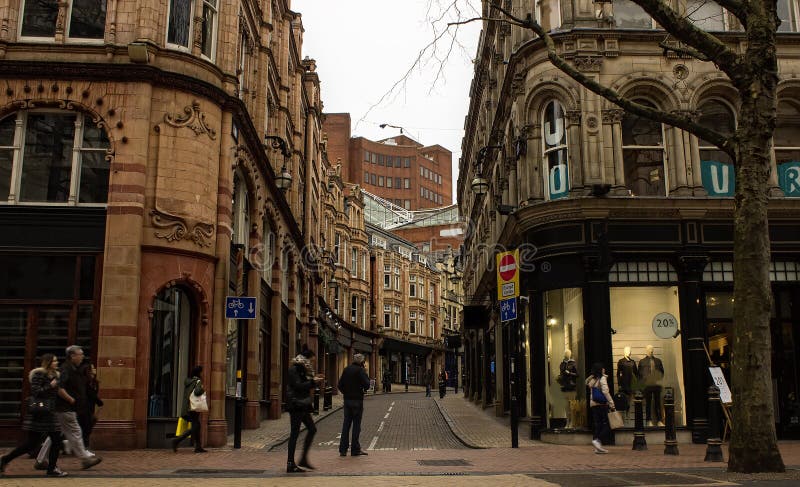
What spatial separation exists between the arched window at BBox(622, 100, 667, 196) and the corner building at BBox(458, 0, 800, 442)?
0.11 feet

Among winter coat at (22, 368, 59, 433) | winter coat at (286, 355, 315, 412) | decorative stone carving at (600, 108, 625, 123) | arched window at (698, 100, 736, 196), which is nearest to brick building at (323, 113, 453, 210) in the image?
arched window at (698, 100, 736, 196)

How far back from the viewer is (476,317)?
31688 mm

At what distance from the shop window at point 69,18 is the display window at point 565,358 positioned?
12493 mm

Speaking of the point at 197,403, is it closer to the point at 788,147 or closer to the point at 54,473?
the point at 54,473

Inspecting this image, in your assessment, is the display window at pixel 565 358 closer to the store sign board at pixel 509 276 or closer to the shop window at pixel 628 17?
the store sign board at pixel 509 276

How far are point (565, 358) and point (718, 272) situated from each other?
14.4 ft

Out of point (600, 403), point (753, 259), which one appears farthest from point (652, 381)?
point (753, 259)

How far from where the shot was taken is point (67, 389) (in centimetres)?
1236

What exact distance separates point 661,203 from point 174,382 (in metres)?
12.2

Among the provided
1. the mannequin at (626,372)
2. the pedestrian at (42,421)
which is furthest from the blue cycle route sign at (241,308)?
the mannequin at (626,372)

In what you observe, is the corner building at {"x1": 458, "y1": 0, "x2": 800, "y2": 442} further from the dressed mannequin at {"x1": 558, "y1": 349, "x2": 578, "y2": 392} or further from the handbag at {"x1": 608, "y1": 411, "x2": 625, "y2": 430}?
the handbag at {"x1": 608, "y1": 411, "x2": 625, "y2": 430}

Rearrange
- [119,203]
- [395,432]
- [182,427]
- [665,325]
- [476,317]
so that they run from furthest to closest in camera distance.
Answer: [476,317] < [395,432] < [665,325] < [119,203] < [182,427]

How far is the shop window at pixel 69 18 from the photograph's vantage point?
1775 centimetres

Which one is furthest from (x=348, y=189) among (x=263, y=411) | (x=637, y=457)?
(x=637, y=457)
